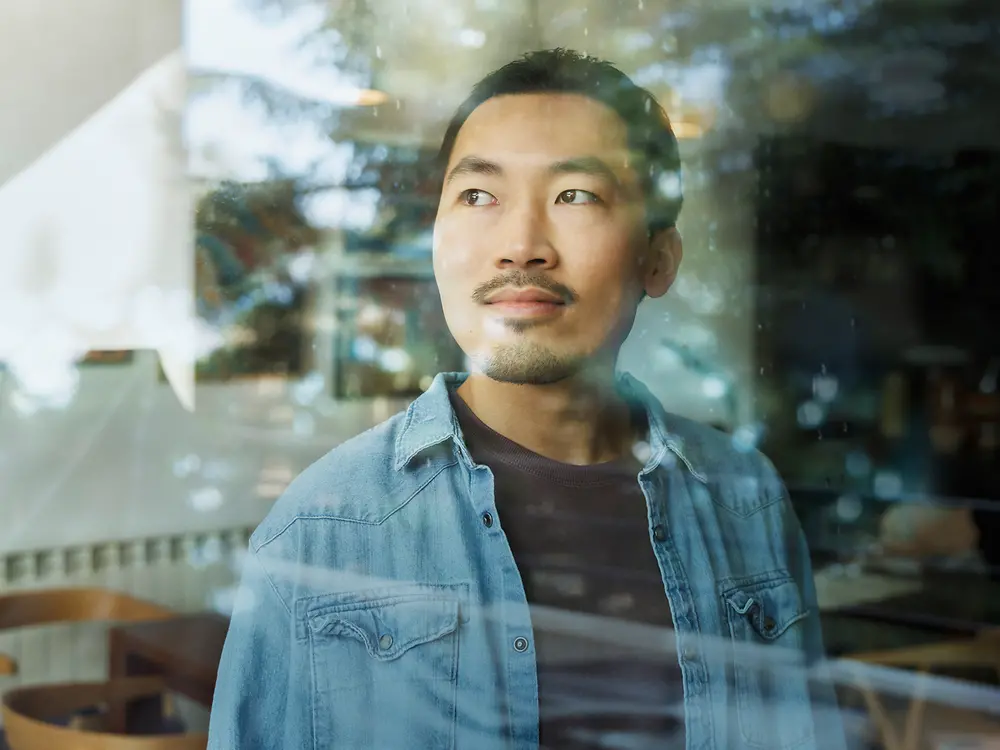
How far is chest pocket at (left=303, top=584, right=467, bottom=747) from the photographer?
1105 millimetres

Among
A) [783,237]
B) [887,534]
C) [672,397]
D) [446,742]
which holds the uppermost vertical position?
[783,237]

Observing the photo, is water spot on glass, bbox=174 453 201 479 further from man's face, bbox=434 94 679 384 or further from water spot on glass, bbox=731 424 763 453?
water spot on glass, bbox=731 424 763 453

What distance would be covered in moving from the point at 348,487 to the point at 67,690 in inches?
35.0

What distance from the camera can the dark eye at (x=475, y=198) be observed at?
1.13m

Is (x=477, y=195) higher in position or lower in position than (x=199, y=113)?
lower

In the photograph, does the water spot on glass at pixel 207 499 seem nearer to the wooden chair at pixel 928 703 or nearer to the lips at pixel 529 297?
the lips at pixel 529 297

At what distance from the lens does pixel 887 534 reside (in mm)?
1588

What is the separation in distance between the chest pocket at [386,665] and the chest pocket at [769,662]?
37 cm

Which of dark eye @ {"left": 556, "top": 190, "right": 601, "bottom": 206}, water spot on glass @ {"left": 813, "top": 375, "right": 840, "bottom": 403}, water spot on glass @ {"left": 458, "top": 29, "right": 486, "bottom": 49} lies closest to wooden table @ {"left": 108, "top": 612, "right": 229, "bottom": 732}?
dark eye @ {"left": 556, "top": 190, "right": 601, "bottom": 206}

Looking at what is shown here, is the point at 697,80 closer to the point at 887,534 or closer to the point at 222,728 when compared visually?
the point at 887,534

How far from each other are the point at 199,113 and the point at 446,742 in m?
1.07

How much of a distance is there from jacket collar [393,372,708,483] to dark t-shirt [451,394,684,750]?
0.05 m

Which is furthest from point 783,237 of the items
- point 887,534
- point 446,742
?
point 446,742

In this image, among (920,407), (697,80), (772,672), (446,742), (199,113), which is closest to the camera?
(446,742)
